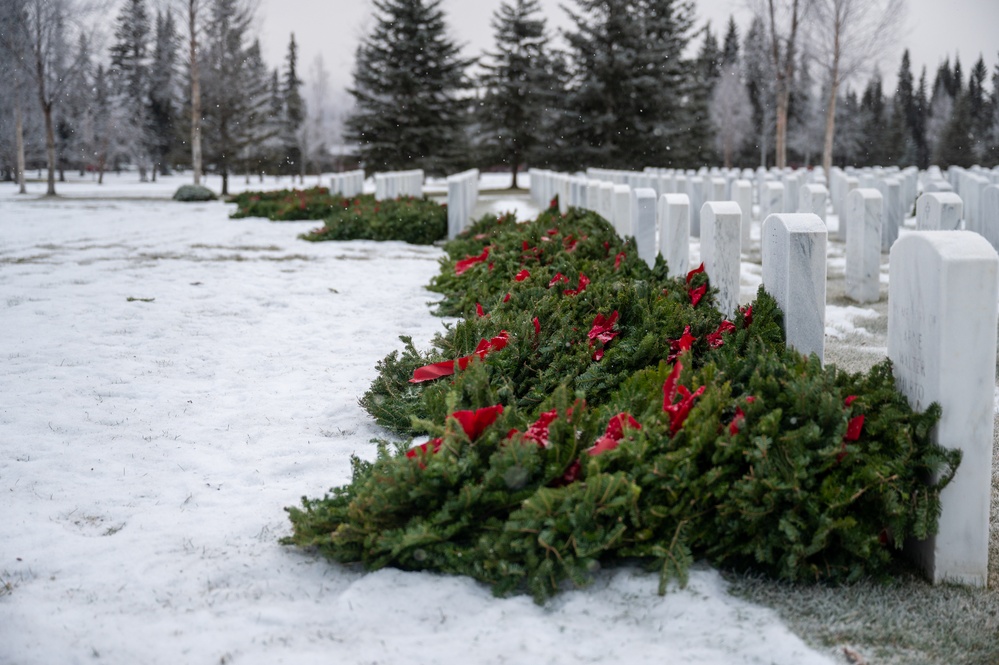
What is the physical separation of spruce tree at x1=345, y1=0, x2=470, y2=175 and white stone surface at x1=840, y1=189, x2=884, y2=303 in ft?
86.8

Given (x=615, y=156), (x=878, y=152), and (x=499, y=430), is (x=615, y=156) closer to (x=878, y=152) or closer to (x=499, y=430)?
(x=499, y=430)

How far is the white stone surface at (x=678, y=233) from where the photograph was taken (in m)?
5.88

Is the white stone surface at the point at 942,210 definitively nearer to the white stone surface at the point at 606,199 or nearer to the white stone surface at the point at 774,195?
the white stone surface at the point at 606,199

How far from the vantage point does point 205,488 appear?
355 centimetres

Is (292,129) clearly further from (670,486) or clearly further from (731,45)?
(670,486)

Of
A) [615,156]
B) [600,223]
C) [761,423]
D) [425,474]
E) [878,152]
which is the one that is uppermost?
[878,152]

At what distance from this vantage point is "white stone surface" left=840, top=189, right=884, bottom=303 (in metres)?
7.64

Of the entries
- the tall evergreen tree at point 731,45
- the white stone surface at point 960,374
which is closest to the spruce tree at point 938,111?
the tall evergreen tree at point 731,45

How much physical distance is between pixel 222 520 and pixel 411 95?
105 feet

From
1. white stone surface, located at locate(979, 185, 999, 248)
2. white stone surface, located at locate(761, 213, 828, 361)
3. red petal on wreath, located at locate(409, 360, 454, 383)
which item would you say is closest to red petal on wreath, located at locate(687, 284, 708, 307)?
white stone surface, located at locate(761, 213, 828, 361)

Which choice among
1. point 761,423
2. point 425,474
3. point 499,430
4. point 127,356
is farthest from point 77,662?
point 127,356

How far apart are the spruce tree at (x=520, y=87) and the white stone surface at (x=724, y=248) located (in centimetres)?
3208

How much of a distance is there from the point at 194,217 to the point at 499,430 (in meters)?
17.0

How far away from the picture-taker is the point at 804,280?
3.75 m
